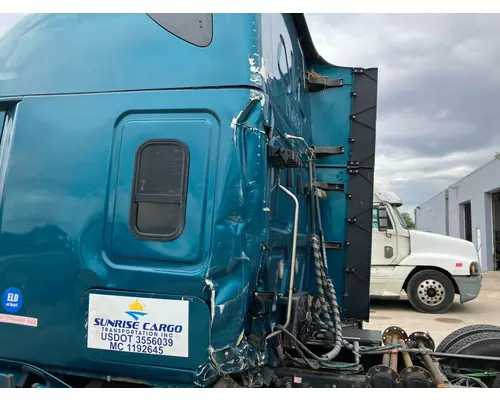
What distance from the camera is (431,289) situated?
31.3ft

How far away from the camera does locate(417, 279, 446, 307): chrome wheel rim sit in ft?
31.3

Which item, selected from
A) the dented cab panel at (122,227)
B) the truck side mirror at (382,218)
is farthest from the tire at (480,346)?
the truck side mirror at (382,218)

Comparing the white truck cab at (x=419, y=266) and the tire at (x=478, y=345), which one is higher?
the white truck cab at (x=419, y=266)

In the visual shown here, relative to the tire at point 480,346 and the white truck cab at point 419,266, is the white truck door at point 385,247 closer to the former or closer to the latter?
the white truck cab at point 419,266

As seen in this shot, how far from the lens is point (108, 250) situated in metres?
2.50

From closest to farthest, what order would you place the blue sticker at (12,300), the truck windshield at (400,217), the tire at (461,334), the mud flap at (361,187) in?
the blue sticker at (12,300), the tire at (461,334), the mud flap at (361,187), the truck windshield at (400,217)

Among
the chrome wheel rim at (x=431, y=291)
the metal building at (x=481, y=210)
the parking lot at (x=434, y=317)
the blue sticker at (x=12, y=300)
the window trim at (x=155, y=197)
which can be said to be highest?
the metal building at (x=481, y=210)

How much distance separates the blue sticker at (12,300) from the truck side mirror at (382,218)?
6.77 metres

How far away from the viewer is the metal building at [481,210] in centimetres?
2303

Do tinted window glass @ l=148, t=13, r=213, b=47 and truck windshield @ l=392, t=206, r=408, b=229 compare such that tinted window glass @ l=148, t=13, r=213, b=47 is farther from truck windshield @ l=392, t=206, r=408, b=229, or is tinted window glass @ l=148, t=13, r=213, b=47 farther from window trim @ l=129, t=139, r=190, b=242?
truck windshield @ l=392, t=206, r=408, b=229

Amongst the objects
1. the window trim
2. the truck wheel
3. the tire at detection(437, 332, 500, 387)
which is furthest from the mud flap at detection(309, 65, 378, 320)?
the truck wheel

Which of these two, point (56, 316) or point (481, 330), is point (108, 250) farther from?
point (481, 330)

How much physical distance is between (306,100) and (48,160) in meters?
2.29

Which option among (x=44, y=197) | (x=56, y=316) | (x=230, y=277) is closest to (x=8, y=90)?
(x=44, y=197)
